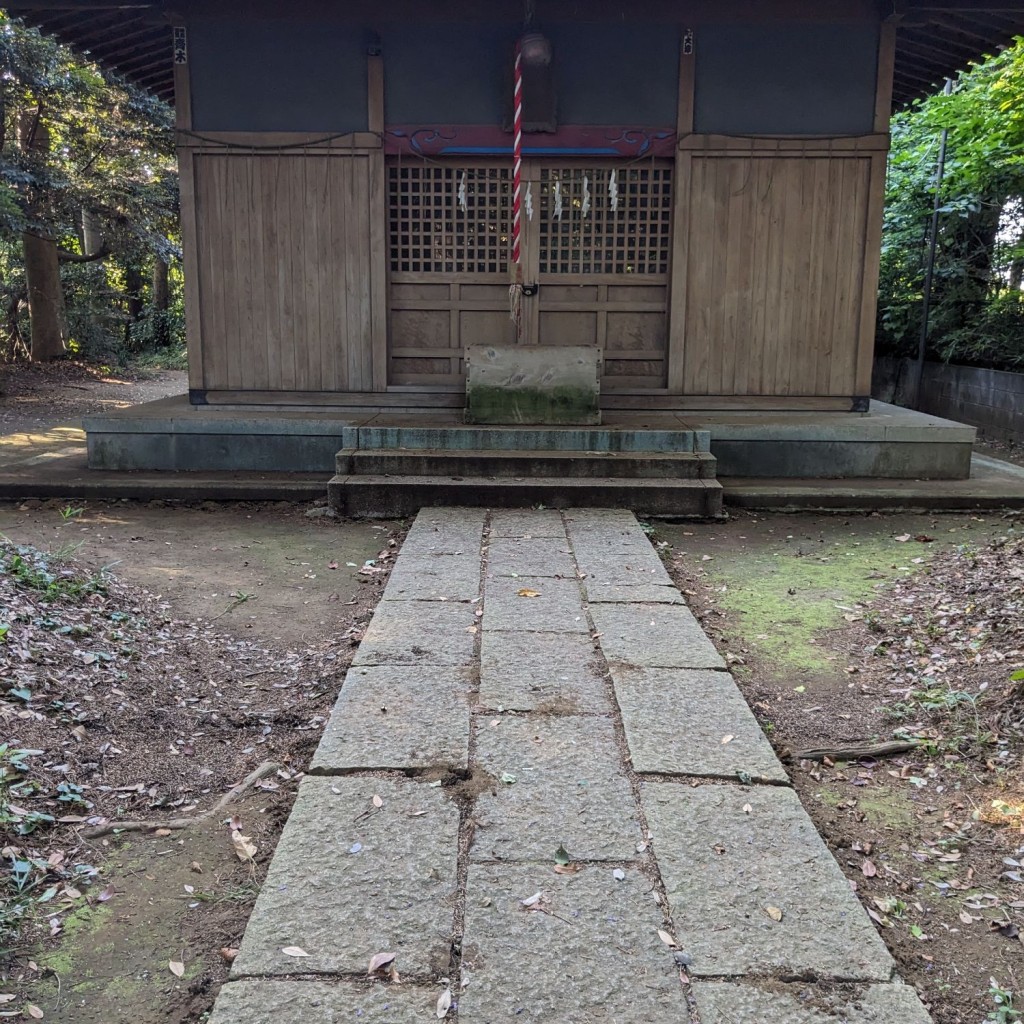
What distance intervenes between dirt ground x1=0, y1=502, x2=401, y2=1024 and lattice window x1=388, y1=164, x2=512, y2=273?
3287 mm

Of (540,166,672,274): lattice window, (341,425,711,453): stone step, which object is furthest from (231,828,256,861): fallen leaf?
(540,166,672,274): lattice window

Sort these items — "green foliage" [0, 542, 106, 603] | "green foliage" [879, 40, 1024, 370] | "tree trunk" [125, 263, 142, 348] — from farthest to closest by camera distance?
"tree trunk" [125, 263, 142, 348]
"green foliage" [879, 40, 1024, 370]
"green foliage" [0, 542, 106, 603]

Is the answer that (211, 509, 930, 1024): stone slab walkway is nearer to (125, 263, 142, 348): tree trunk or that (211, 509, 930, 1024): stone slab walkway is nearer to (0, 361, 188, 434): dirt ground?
(0, 361, 188, 434): dirt ground

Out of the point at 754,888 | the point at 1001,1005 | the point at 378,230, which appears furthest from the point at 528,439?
the point at 1001,1005

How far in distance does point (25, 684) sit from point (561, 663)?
6.25 feet

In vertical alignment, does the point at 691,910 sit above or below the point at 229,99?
below

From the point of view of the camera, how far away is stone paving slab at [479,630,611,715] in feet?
11.0

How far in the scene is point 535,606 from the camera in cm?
443

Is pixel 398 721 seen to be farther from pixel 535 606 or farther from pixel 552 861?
pixel 535 606

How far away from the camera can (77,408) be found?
13680 mm

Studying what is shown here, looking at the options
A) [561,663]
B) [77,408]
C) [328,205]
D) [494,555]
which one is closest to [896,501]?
[494,555]

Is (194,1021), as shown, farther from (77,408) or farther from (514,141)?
(77,408)

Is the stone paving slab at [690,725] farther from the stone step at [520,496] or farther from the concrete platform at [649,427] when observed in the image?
the concrete platform at [649,427]

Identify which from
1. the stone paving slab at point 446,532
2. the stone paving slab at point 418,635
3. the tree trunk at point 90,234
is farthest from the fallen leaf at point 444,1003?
the tree trunk at point 90,234
